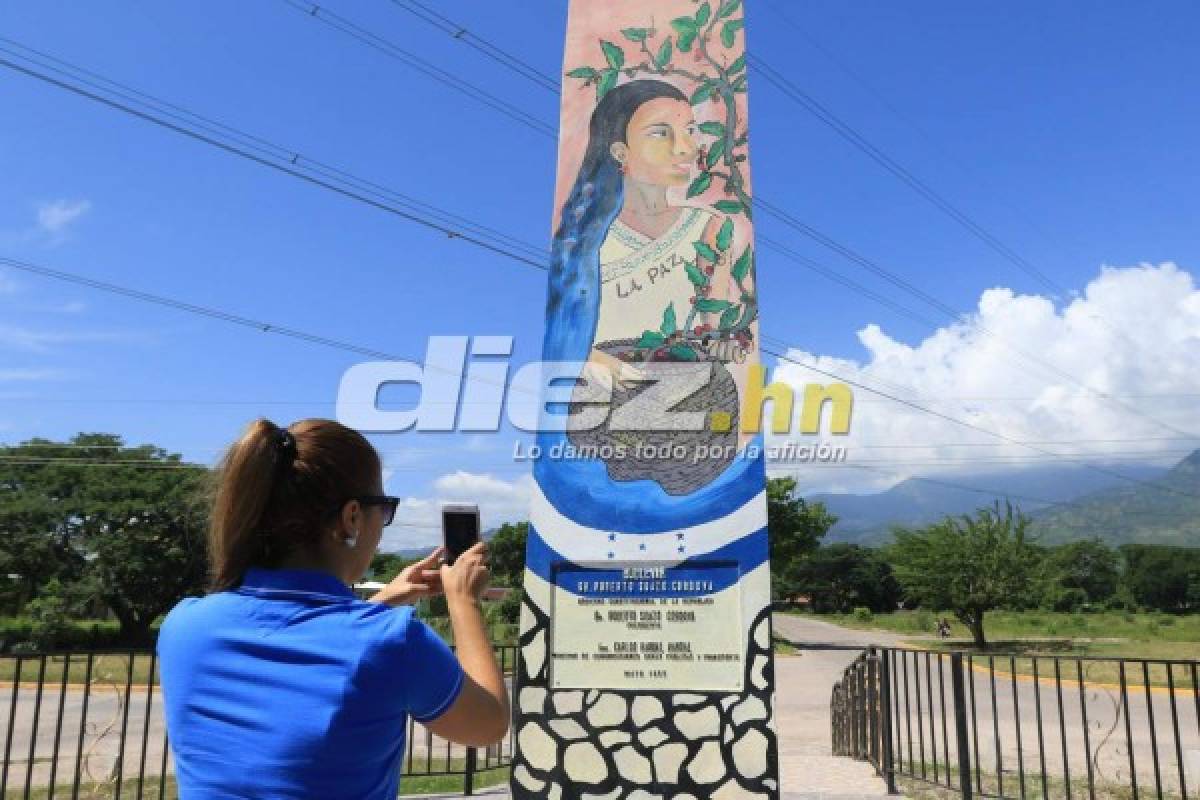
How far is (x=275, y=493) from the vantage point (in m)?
1.32

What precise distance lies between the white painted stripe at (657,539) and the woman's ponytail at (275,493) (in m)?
3.78

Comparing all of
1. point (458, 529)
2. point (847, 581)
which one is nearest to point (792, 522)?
point (458, 529)

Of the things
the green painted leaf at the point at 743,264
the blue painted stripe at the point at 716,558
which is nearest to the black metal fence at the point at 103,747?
the blue painted stripe at the point at 716,558

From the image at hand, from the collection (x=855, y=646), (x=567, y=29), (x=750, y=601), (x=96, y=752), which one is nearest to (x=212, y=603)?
(x=750, y=601)

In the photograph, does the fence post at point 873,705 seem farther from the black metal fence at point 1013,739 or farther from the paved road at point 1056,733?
the paved road at point 1056,733

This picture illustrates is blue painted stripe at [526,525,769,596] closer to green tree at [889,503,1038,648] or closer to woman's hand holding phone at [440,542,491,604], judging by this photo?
woman's hand holding phone at [440,542,491,604]

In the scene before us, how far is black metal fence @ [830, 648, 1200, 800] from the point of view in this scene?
18.2 ft

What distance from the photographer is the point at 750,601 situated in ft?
16.0

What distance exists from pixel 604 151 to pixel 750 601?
10.0 ft

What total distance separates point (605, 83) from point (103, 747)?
965cm

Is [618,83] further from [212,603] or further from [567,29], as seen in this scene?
[212,603]

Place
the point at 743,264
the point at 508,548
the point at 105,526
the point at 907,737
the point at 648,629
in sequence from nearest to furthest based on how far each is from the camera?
the point at 648,629
the point at 743,264
the point at 907,737
the point at 105,526
the point at 508,548

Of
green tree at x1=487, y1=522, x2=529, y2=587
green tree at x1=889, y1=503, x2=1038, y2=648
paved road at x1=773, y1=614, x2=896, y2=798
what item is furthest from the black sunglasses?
green tree at x1=487, y1=522, x2=529, y2=587

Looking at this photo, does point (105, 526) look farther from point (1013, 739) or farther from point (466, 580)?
point (466, 580)
